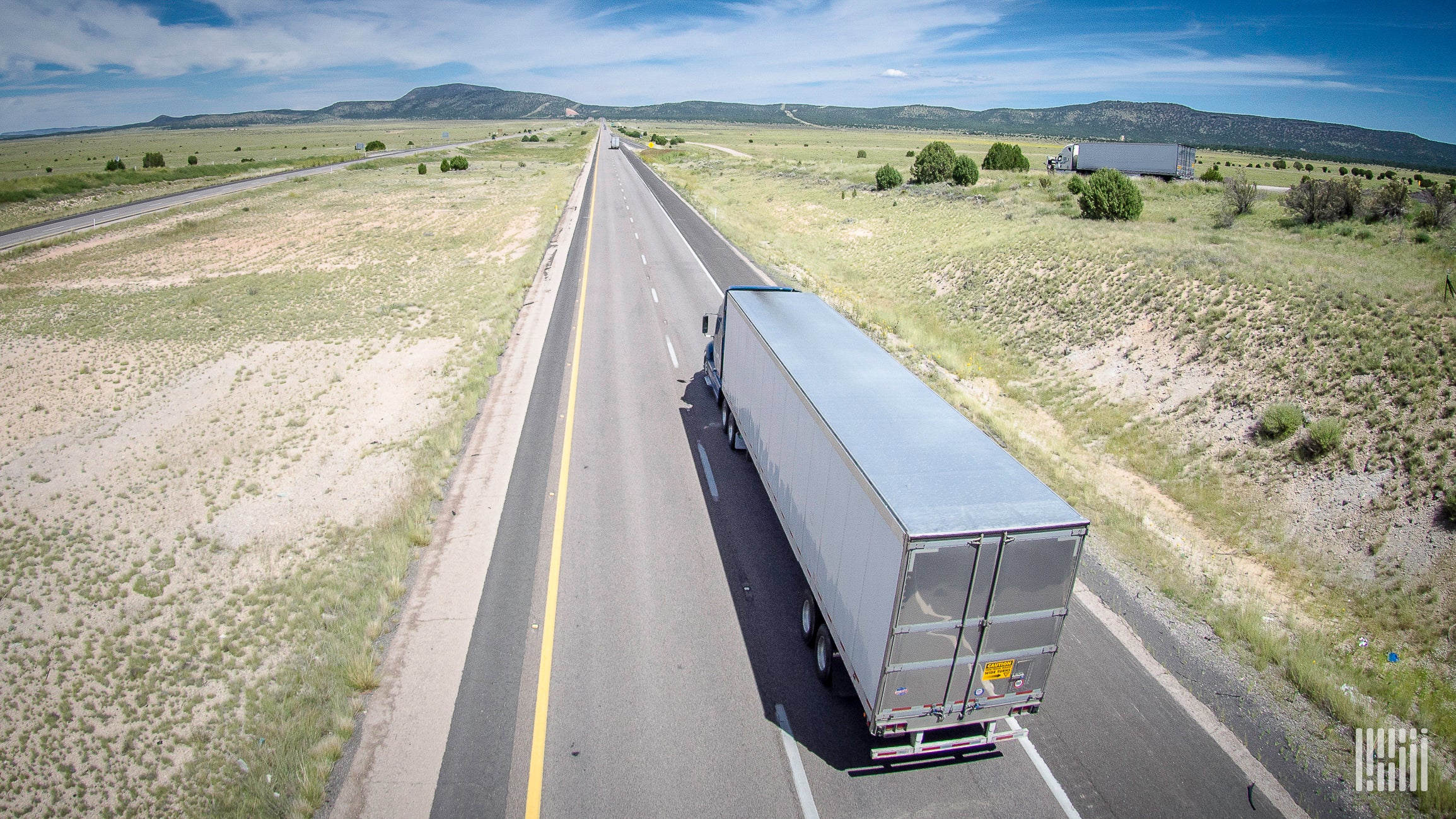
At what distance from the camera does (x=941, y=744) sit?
7273mm

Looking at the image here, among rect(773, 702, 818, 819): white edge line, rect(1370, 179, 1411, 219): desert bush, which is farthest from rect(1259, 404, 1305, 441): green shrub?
rect(1370, 179, 1411, 219): desert bush

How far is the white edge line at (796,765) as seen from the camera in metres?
6.97

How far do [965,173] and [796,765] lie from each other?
182ft

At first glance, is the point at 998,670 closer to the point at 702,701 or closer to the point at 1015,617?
the point at 1015,617

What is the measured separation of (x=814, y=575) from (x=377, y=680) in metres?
5.87

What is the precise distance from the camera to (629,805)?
693 centimetres

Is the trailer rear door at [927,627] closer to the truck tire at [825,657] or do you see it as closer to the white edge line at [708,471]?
the truck tire at [825,657]

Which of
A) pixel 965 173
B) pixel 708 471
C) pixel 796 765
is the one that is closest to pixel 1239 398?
pixel 708 471

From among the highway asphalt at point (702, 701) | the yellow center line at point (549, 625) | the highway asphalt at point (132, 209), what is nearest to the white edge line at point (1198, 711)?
the highway asphalt at point (702, 701)

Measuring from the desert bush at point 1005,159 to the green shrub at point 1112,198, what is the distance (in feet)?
119

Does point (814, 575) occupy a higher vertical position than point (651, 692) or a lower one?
higher

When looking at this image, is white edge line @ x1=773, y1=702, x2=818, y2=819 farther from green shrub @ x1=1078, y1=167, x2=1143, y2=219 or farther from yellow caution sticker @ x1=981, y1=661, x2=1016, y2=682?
green shrub @ x1=1078, y1=167, x2=1143, y2=219

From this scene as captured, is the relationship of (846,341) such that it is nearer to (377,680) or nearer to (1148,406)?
(377,680)

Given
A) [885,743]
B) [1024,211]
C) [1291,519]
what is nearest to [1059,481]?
[1291,519]
